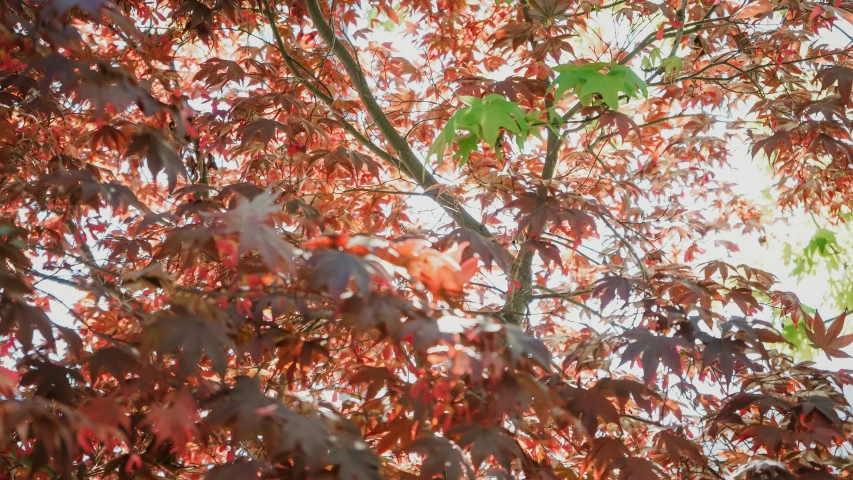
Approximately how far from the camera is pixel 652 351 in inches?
53.5

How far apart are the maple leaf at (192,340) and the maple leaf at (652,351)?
0.79 metres

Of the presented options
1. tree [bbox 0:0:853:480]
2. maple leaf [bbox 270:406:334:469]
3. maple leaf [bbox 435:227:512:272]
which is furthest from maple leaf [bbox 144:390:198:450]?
maple leaf [bbox 435:227:512:272]

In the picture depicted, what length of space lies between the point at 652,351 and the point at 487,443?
43cm

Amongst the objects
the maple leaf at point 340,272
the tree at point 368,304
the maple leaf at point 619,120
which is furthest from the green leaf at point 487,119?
the maple leaf at point 340,272

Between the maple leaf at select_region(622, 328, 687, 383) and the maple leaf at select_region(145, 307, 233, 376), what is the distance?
79cm

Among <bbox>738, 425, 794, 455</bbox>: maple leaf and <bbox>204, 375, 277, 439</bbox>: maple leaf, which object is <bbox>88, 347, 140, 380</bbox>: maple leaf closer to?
<bbox>204, 375, 277, 439</bbox>: maple leaf

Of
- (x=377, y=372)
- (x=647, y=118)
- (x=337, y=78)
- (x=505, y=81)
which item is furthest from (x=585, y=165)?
(x=377, y=372)

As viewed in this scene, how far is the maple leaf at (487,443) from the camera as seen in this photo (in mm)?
1173

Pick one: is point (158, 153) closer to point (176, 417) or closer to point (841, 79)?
point (176, 417)

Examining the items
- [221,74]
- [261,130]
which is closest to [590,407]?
[261,130]

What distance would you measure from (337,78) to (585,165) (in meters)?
1.23

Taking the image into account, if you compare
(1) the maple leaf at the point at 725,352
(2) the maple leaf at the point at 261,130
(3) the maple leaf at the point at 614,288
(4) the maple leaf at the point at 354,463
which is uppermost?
(2) the maple leaf at the point at 261,130

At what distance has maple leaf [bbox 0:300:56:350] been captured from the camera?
3.57ft

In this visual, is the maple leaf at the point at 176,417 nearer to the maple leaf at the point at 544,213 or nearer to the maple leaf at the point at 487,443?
the maple leaf at the point at 487,443
